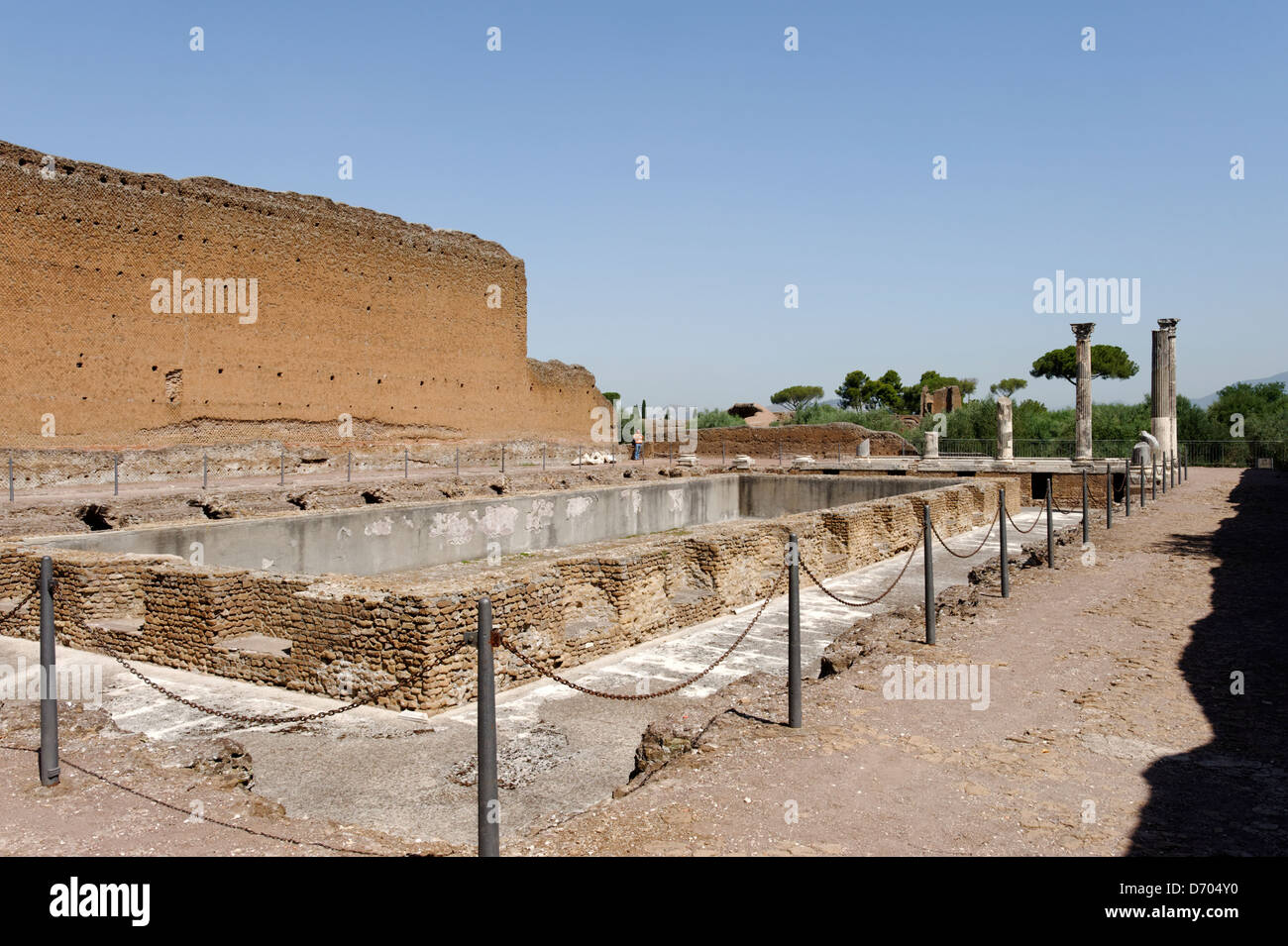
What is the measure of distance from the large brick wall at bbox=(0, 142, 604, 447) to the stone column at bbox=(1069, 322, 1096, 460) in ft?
66.8

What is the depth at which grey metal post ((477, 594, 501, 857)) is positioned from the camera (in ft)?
11.1

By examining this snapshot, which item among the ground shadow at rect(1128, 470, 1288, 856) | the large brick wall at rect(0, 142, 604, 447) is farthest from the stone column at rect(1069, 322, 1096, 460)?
the large brick wall at rect(0, 142, 604, 447)

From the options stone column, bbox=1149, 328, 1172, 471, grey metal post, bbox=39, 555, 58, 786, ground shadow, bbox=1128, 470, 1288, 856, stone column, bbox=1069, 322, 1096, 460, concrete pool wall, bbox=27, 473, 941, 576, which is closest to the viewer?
ground shadow, bbox=1128, 470, 1288, 856

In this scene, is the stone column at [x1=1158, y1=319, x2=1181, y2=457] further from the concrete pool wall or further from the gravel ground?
the gravel ground


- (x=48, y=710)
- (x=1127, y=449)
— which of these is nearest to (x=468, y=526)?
(x=48, y=710)

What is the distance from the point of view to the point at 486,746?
3434 mm

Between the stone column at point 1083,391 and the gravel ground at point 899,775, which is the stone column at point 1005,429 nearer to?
the stone column at point 1083,391

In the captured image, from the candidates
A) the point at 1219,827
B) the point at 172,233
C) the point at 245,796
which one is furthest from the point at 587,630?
the point at 172,233

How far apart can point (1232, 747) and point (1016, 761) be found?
48.4 inches

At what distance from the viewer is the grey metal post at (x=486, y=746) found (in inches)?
133

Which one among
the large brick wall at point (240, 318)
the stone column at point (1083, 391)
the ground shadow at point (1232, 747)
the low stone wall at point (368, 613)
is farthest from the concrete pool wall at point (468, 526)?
the large brick wall at point (240, 318)

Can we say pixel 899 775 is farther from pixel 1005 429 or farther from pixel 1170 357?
pixel 1170 357

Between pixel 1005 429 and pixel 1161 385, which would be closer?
pixel 1005 429
